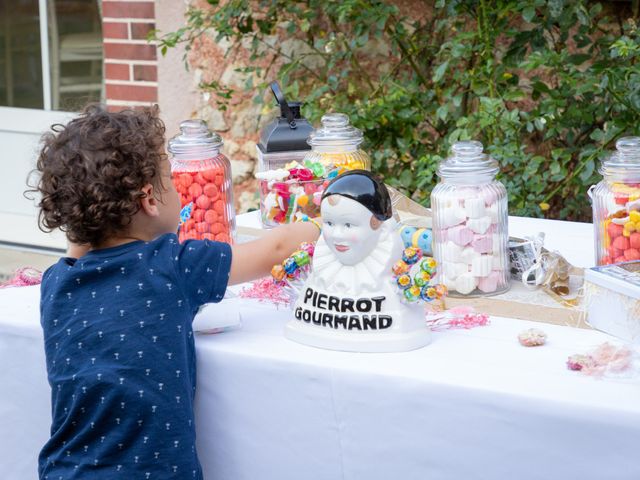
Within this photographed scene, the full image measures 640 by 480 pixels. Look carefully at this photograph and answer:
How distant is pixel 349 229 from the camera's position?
1401mm

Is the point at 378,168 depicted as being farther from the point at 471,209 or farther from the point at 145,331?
the point at 145,331

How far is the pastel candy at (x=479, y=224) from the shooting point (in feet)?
5.14

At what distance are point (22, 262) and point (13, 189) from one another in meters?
0.53

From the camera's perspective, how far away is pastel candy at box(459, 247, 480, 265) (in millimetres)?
1580

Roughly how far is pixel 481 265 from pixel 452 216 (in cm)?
10

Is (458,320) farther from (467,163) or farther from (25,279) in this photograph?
(25,279)

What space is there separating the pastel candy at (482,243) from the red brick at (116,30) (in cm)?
272

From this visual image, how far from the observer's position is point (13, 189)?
4.84 m

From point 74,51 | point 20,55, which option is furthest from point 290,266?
point 20,55

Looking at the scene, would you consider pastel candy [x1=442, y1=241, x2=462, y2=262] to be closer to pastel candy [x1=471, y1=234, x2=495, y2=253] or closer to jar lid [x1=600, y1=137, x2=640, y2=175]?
pastel candy [x1=471, y1=234, x2=495, y2=253]

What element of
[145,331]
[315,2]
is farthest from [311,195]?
[315,2]

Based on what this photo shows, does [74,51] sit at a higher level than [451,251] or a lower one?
higher

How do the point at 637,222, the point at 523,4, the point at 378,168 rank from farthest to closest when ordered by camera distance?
the point at 378,168
the point at 523,4
the point at 637,222

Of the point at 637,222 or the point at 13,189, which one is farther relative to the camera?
the point at 13,189
